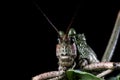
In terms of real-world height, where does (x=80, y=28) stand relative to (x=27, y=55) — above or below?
above

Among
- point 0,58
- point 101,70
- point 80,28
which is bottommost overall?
point 101,70

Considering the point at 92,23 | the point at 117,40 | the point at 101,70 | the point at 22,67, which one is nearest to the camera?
the point at 101,70

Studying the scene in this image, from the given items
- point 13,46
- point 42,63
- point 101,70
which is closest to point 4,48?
point 13,46

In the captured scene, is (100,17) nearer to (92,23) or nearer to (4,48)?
(92,23)

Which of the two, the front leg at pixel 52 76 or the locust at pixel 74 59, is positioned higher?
the locust at pixel 74 59

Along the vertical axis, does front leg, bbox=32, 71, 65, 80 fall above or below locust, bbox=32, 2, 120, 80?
below

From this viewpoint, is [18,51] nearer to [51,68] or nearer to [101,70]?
[51,68]

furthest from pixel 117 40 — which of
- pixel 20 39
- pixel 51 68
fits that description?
pixel 20 39

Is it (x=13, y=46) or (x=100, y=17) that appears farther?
(x=100, y=17)

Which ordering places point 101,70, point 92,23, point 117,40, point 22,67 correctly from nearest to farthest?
point 101,70 < point 117,40 < point 22,67 < point 92,23
